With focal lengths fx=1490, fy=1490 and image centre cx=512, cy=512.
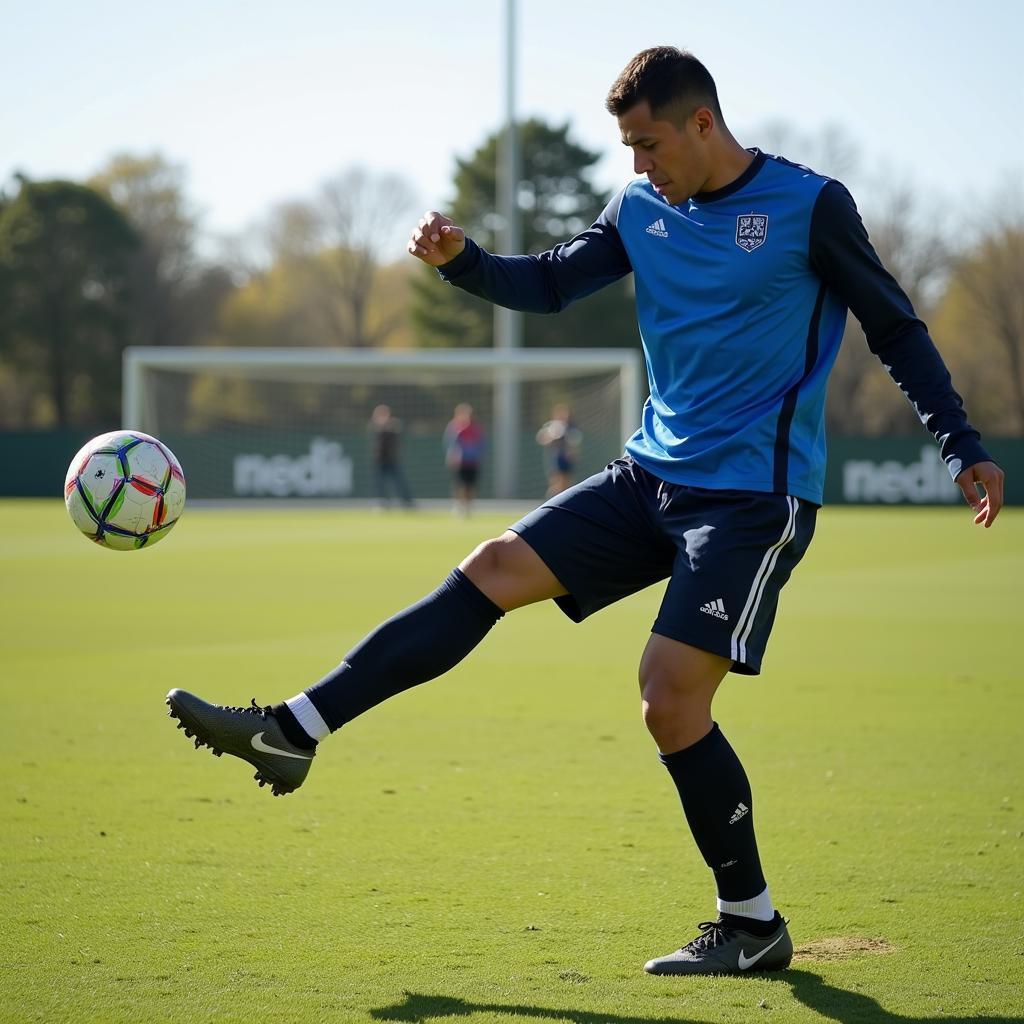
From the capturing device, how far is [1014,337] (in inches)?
2037

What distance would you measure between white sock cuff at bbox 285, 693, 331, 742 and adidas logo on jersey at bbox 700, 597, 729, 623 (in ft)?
3.37

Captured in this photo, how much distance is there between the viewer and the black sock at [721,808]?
3.82 m

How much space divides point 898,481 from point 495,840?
29368mm

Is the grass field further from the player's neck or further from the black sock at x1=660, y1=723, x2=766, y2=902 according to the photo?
the player's neck

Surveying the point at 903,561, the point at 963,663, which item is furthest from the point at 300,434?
the point at 963,663

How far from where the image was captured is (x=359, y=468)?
3381 cm

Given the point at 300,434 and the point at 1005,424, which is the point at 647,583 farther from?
the point at 1005,424

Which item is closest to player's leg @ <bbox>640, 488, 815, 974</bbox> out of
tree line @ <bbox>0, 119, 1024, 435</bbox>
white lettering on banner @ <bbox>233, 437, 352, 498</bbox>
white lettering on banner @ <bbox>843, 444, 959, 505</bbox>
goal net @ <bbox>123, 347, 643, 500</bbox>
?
goal net @ <bbox>123, 347, 643, 500</bbox>

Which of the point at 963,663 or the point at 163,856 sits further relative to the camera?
the point at 963,663

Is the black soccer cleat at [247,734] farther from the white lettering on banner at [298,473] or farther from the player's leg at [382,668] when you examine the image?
the white lettering on banner at [298,473]

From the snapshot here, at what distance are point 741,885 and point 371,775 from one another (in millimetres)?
2480

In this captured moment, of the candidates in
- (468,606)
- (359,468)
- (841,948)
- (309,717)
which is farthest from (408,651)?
(359,468)

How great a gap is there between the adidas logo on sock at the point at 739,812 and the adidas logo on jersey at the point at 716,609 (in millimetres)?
492

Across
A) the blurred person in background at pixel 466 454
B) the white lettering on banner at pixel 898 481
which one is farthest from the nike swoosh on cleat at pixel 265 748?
the white lettering on banner at pixel 898 481
